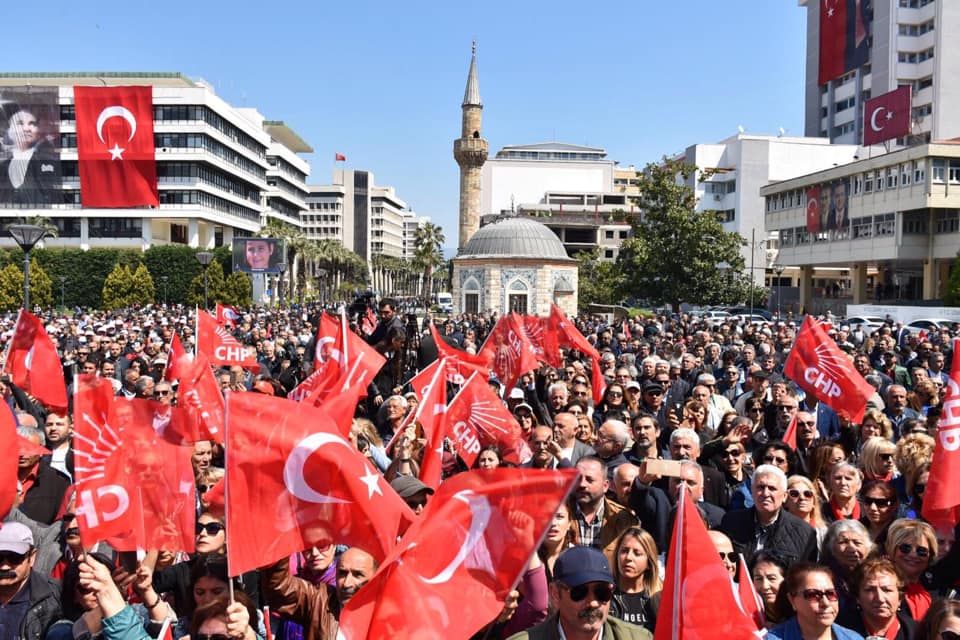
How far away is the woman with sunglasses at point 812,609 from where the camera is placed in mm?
4078

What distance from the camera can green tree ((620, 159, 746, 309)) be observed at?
4331cm

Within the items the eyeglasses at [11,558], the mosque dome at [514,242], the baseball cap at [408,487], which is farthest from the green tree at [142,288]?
the eyeglasses at [11,558]

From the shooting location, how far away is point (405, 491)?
577 centimetres

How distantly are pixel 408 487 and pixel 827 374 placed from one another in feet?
18.8

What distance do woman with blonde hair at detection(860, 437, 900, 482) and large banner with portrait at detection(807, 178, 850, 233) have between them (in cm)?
5357

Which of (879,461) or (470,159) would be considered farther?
(470,159)

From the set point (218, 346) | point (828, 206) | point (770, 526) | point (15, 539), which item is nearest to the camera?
point (15, 539)

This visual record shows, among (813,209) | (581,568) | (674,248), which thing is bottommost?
(581,568)

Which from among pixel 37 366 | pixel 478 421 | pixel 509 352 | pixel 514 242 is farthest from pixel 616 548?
pixel 514 242

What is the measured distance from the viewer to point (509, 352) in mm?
13242

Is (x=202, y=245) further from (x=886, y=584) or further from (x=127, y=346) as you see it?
(x=886, y=584)

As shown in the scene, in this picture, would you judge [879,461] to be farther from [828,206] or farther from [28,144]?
[28,144]

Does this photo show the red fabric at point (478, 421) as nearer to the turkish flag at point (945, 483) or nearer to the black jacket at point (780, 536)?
the black jacket at point (780, 536)

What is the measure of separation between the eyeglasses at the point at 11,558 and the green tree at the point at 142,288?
210 feet
